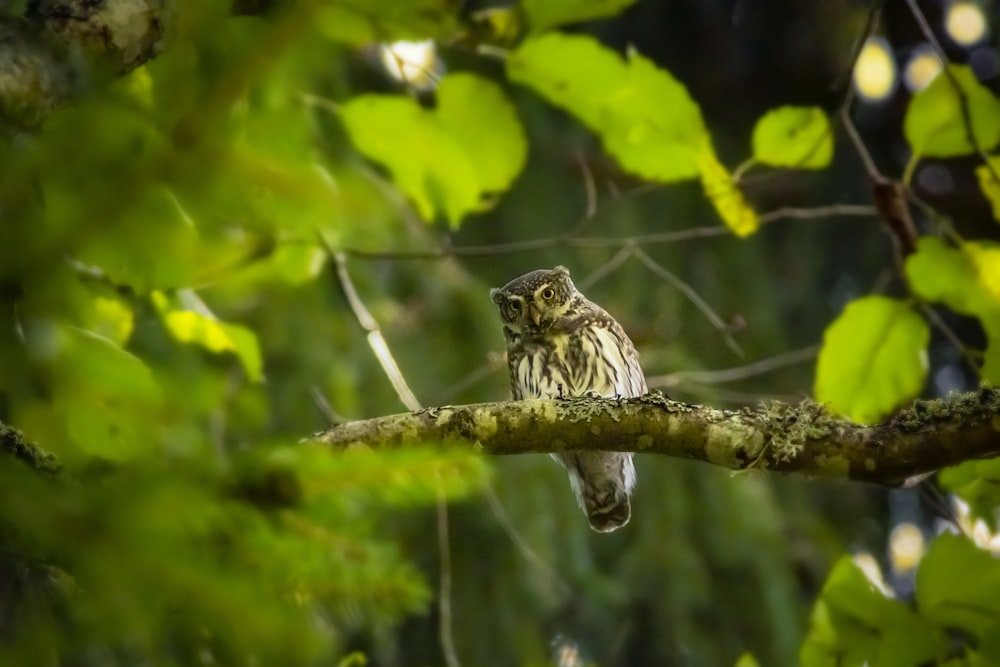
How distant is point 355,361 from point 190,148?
107 inches

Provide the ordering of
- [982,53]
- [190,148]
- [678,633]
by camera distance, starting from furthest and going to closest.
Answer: [982,53] < [678,633] < [190,148]

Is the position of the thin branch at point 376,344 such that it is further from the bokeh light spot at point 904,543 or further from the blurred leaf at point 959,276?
the bokeh light spot at point 904,543

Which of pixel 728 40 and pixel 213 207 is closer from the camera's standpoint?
pixel 213 207

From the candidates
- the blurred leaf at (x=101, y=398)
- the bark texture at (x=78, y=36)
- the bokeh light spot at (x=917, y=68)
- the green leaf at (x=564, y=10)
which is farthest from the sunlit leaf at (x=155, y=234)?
the bokeh light spot at (x=917, y=68)

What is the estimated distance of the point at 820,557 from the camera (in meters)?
3.63

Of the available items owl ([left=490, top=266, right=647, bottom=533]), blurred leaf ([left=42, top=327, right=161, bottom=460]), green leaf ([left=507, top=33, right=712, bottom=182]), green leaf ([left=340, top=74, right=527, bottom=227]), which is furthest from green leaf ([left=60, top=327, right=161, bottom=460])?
owl ([left=490, top=266, right=647, bottom=533])

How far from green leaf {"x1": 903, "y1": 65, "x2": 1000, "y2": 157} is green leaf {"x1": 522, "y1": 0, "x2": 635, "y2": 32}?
0.63m

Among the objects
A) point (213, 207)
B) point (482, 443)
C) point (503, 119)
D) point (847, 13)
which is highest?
point (213, 207)

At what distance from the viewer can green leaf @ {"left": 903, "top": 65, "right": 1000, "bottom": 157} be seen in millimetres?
1762

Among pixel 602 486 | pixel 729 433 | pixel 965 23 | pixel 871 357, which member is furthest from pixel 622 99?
pixel 965 23

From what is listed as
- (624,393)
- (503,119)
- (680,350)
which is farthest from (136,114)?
(680,350)

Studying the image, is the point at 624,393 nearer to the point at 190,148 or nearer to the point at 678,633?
the point at 678,633

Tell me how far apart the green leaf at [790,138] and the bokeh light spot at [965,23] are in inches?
90.3

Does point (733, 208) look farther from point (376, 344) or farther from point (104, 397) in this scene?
point (104, 397)
